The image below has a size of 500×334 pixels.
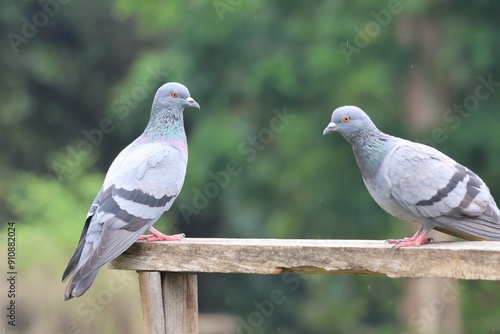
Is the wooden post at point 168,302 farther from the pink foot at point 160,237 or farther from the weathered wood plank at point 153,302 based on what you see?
the pink foot at point 160,237

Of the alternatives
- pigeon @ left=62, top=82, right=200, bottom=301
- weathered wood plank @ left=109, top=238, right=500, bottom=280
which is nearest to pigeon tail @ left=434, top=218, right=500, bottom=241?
weathered wood plank @ left=109, top=238, right=500, bottom=280

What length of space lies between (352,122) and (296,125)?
940cm

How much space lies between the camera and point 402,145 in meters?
5.08

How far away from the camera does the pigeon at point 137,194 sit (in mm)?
4828

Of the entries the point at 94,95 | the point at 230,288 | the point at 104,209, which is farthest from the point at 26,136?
the point at 104,209

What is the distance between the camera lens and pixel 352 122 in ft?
17.0

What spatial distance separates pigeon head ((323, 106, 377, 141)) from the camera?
5180 mm

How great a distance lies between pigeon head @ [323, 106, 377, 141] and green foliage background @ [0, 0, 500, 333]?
686 cm

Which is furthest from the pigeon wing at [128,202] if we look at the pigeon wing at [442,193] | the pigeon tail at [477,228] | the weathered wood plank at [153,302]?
the pigeon tail at [477,228]

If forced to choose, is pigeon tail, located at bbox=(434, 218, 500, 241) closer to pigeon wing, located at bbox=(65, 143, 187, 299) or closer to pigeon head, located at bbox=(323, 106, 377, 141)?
pigeon head, located at bbox=(323, 106, 377, 141)

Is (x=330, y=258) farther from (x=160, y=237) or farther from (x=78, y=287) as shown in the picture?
(x=78, y=287)

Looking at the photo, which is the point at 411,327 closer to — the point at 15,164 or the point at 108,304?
the point at 108,304

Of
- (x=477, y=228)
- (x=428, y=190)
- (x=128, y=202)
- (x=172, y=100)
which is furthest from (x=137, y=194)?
(x=477, y=228)

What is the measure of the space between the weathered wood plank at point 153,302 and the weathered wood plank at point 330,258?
0.23 ft
